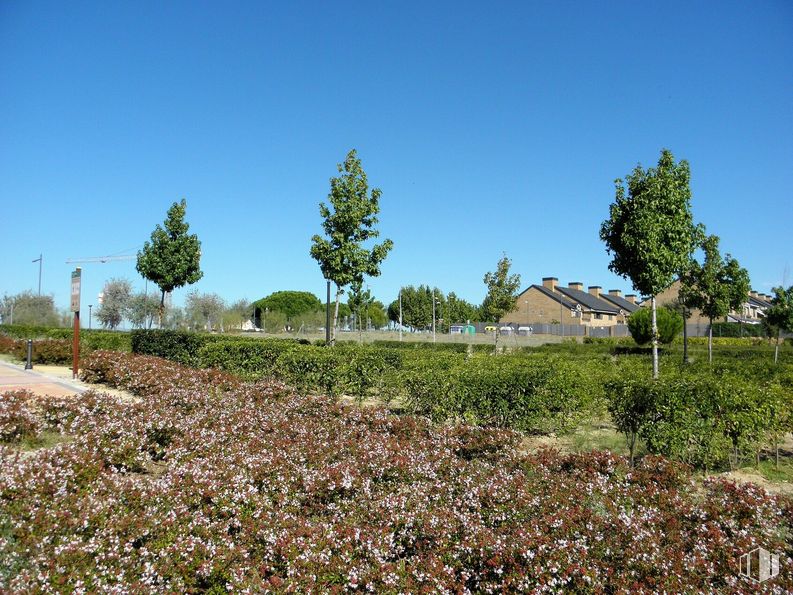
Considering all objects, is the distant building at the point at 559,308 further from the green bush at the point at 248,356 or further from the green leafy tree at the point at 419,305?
the green bush at the point at 248,356

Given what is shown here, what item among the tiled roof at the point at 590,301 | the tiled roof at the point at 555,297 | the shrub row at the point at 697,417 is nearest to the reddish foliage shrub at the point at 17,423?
the shrub row at the point at 697,417

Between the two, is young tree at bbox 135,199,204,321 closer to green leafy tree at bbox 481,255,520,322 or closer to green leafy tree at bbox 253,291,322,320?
green leafy tree at bbox 481,255,520,322

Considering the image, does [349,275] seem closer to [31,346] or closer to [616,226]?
[616,226]

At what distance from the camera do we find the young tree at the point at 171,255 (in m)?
23.0

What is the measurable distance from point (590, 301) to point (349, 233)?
181 ft

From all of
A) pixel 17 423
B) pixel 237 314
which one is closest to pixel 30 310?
pixel 237 314

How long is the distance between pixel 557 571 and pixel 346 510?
1.72 meters

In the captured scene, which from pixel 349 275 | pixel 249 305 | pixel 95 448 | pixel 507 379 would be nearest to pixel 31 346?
pixel 349 275

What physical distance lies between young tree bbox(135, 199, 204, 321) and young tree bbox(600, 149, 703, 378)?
17665 millimetres

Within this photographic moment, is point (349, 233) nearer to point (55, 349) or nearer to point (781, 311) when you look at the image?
point (55, 349)

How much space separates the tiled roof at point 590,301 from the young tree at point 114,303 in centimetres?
4601

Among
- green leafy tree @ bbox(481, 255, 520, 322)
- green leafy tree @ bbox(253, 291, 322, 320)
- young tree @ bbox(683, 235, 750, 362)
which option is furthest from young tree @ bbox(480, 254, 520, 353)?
green leafy tree @ bbox(253, 291, 322, 320)

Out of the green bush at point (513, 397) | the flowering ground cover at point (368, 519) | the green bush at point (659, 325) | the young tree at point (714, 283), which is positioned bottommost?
the flowering ground cover at point (368, 519)

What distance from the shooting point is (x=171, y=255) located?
2305 centimetres
